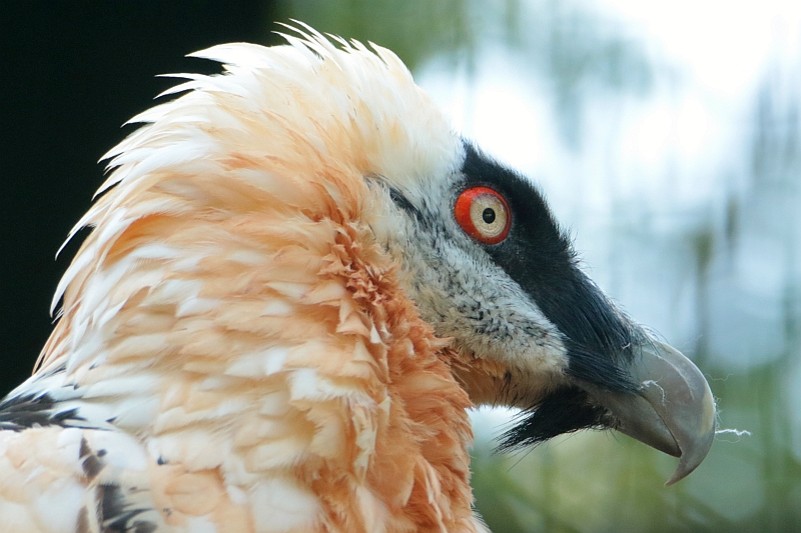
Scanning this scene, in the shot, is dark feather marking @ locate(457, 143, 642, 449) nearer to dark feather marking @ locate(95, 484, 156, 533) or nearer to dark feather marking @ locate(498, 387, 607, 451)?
dark feather marking @ locate(498, 387, 607, 451)

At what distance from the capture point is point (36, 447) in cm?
125

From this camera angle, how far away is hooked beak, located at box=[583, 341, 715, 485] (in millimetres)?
1687

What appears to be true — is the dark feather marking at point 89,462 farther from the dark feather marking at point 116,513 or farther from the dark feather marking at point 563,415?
the dark feather marking at point 563,415

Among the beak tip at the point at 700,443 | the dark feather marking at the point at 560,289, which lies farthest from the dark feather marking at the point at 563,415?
the beak tip at the point at 700,443

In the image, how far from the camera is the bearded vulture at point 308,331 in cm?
128

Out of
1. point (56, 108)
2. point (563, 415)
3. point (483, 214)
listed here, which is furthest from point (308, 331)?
point (56, 108)

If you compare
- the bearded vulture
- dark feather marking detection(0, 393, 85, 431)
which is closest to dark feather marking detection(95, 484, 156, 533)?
the bearded vulture

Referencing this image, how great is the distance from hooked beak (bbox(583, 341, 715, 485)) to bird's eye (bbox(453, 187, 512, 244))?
1.22 ft

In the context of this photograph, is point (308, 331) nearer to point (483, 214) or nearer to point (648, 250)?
point (483, 214)

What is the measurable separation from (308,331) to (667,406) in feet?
2.49

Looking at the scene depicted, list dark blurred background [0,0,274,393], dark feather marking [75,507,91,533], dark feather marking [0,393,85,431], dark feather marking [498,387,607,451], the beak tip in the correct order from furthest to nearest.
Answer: dark blurred background [0,0,274,393]
dark feather marking [498,387,607,451]
the beak tip
dark feather marking [0,393,85,431]
dark feather marking [75,507,91,533]

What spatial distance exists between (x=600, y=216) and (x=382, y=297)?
2898mm

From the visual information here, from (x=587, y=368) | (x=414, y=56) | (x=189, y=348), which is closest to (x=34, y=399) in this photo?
(x=189, y=348)

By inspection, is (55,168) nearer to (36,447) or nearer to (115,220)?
(115,220)
